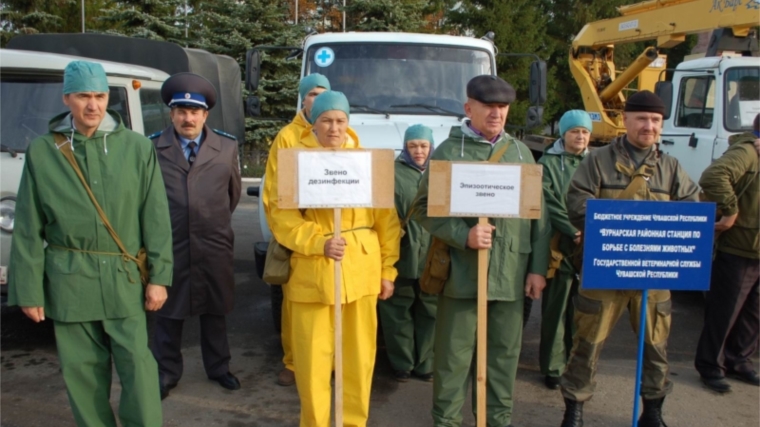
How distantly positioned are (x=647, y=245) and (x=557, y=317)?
1288 millimetres

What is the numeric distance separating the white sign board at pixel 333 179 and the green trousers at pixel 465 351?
0.84 m

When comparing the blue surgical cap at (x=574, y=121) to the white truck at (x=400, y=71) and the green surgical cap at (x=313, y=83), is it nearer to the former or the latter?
the white truck at (x=400, y=71)

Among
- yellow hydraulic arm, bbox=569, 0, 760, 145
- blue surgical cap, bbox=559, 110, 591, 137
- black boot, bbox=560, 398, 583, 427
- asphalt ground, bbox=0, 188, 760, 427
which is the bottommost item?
asphalt ground, bbox=0, 188, 760, 427

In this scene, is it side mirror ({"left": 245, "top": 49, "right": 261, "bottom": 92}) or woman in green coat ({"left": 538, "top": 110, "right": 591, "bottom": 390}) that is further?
side mirror ({"left": 245, "top": 49, "right": 261, "bottom": 92})

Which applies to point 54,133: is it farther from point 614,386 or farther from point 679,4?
point 679,4

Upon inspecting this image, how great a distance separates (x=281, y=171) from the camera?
329 centimetres

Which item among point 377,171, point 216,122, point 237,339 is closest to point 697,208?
point 377,171

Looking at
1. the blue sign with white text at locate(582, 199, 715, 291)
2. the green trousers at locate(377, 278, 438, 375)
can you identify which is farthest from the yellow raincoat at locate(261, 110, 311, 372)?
the blue sign with white text at locate(582, 199, 715, 291)

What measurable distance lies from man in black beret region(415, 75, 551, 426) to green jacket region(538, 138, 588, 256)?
0.55 metres

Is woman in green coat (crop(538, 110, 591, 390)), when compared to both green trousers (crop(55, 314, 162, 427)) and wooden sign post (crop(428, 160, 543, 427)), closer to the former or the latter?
wooden sign post (crop(428, 160, 543, 427))

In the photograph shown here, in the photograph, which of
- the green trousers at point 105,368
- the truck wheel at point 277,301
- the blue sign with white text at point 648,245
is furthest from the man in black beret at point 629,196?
the green trousers at point 105,368

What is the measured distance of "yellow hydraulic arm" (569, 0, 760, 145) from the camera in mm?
8445

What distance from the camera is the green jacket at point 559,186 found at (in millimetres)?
4332

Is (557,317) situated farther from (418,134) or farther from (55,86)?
(55,86)
